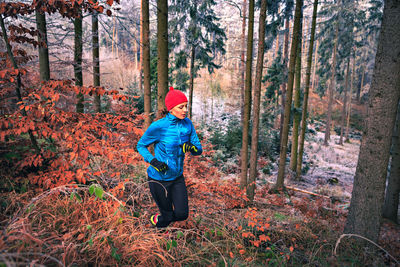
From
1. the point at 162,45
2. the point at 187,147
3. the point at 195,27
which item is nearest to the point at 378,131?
the point at 187,147

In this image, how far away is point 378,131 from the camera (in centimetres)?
401

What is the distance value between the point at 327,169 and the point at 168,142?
53.9 ft

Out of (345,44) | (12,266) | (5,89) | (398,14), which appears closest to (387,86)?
(398,14)

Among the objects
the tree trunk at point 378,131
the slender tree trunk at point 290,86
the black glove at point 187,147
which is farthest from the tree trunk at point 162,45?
the slender tree trunk at point 290,86

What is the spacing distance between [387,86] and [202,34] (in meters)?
13.2

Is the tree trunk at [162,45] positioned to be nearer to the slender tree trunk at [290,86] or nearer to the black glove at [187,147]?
the black glove at [187,147]

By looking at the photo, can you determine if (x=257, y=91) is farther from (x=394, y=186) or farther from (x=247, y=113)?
(x=394, y=186)

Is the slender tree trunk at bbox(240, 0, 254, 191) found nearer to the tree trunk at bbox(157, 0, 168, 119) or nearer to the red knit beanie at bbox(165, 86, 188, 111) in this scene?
the tree trunk at bbox(157, 0, 168, 119)

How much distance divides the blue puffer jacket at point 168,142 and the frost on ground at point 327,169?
34.5 ft

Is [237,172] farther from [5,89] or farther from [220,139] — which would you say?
[5,89]

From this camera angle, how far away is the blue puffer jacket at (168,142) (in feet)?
9.40

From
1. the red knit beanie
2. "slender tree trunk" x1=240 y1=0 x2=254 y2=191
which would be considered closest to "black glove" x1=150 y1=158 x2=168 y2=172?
the red knit beanie

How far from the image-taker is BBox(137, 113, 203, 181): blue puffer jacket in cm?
287

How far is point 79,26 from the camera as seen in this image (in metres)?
8.25
